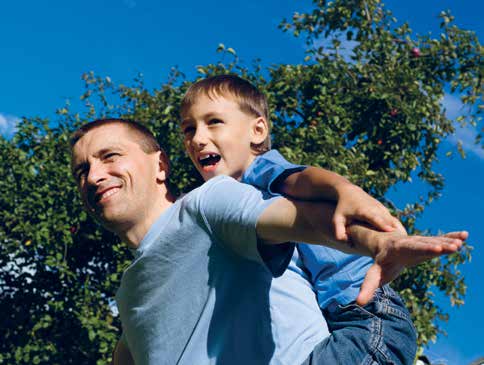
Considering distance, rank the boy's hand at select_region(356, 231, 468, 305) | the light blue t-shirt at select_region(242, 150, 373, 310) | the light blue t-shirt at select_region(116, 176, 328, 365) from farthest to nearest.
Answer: the light blue t-shirt at select_region(242, 150, 373, 310), the light blue t-shirt at select_region(116, 176, 328, 365), the boy's hand at select_region(356, 231, 468, 305)

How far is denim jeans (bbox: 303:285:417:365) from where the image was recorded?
158cm

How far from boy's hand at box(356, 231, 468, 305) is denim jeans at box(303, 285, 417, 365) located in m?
0.58

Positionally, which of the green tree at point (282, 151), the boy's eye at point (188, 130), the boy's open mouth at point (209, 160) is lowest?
the boy's open mouth at point (209, 160)

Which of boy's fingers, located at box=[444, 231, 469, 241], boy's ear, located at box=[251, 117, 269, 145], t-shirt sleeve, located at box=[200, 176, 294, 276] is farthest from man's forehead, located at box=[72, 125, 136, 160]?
boy's fingers, located at box=[444, 231, 469, 241]

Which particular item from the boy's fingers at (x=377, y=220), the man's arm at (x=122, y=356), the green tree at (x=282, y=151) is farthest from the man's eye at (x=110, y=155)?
the green tree at (x=282, y=151)

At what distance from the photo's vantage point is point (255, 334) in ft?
5.09

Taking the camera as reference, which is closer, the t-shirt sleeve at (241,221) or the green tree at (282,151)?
the t-shirt sleeve at (241,221)

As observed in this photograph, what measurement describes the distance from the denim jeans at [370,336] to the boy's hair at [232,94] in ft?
3.55

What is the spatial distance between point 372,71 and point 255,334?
737 centimetres

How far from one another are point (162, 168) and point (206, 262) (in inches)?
19.6

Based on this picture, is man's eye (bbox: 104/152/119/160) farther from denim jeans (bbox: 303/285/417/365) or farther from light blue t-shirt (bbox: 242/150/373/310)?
denim jeans (bbox: 303/285/417/365)

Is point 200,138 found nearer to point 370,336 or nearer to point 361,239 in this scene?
point 370,336

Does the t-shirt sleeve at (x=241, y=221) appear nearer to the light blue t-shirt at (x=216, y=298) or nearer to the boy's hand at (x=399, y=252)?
the light blue t-shirt at (x=216, y=298)

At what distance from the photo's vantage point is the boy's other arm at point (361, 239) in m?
0.97
